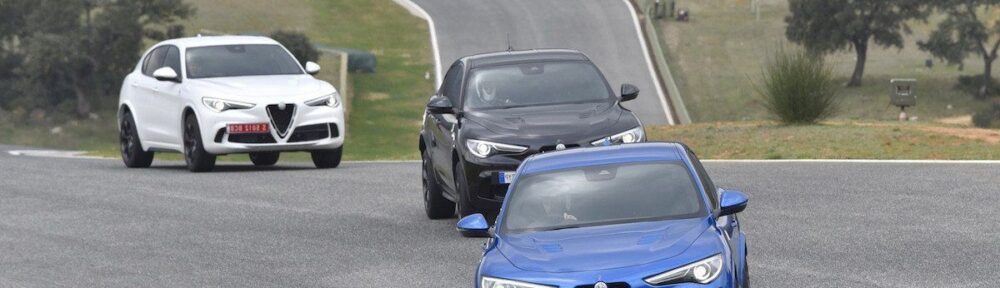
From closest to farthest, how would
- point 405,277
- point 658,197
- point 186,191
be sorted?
1. point 658,197
2. point 405,277
3. point 186,191

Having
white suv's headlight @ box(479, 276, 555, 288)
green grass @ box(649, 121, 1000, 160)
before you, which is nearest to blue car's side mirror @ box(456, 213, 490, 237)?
white suv's headlight @ box(479, 276, 555, 288)

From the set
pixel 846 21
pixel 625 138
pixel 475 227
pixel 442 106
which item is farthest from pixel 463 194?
pixel 846 21

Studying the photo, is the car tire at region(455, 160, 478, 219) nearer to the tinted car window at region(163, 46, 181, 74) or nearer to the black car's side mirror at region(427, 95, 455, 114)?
the black car's side mirror at region(427, 95, 455, 114)

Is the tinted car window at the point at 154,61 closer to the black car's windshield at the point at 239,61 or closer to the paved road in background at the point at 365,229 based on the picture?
the black car's windshield at the point at 239,61

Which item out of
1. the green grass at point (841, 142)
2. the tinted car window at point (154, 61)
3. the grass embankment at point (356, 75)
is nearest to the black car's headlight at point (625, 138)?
the green grass at point (841, 142)

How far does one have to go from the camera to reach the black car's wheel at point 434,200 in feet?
53.5

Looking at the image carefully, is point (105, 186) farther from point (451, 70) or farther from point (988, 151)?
point (988, 151)

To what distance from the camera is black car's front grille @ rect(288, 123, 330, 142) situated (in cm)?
2169

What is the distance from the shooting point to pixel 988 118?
2265 inches

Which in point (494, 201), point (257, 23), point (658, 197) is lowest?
point (257, 23)

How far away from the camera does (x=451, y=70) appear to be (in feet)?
55.9

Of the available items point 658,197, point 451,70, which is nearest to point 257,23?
point 451,70

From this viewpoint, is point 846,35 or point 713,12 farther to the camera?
point 713,12

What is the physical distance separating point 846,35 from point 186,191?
5906cm
